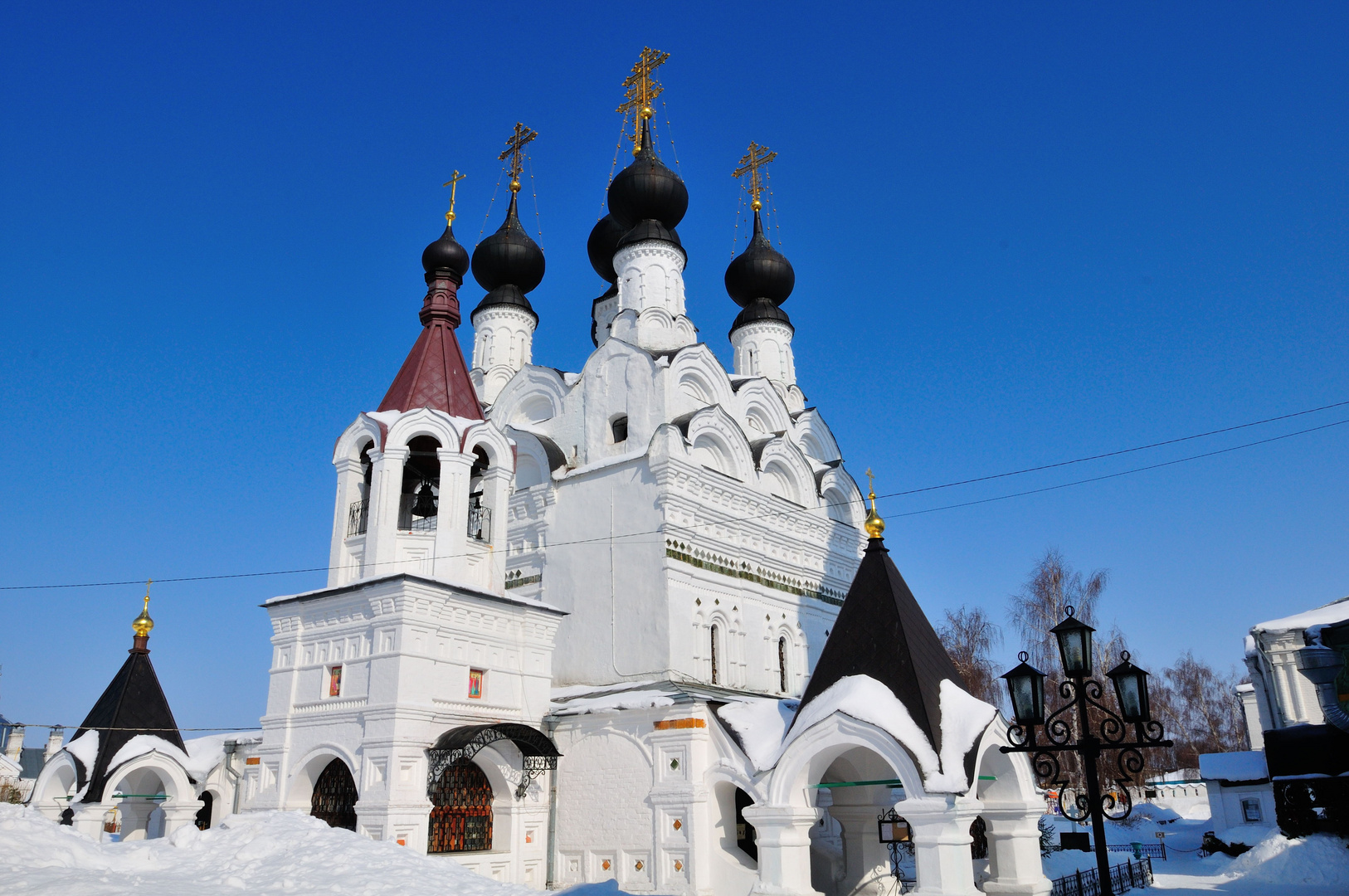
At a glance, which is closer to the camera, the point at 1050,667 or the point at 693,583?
the point at 693,583

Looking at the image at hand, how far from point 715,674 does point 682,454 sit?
3036mm

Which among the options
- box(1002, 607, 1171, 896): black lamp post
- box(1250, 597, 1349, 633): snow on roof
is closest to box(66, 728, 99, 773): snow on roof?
box(1002, 607, 1171, 896): black lamp post

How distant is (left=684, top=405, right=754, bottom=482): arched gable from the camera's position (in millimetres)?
14242

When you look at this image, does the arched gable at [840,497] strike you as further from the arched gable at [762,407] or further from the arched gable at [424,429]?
the arched gable at [424,429]

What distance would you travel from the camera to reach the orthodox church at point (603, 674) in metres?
9.22

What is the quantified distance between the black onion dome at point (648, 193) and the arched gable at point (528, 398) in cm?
322

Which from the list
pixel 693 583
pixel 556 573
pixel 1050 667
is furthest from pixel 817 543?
pixel 1050 667

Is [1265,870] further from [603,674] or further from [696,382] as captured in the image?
[696,382]

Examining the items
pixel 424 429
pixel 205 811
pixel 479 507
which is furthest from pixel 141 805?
pixel 424 429

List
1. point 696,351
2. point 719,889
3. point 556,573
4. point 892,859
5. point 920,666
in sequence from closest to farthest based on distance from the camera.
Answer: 1. point 920,666
2. point 719,889
3. point 892,859
4. point 556,573
5. point 696,351

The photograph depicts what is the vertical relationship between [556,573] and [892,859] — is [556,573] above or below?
above

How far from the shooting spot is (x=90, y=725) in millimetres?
12977

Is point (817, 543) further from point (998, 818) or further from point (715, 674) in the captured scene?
point (998, 818)

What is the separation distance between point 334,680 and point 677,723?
3.79 m
